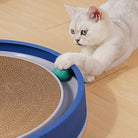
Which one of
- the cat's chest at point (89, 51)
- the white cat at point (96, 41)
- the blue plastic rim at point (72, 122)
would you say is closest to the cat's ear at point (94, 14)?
the white cat at point (96, 41)

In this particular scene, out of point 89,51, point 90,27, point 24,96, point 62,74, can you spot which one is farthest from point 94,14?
point 24,96

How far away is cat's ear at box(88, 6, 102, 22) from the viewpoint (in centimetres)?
149

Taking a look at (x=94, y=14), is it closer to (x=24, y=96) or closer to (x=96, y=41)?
(x=96, y=41)

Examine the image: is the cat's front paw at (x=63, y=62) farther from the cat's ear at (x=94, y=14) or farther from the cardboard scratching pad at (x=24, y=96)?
the cat's ear at (x=94, y=14)

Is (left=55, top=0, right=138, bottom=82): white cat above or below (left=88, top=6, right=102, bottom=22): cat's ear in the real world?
below

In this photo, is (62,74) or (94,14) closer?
(62,74)

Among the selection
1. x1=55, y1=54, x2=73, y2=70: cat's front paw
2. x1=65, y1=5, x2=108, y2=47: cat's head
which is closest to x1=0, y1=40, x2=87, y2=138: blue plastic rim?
x1=55, y1=54, x2=73, y2=70: cat's front paw

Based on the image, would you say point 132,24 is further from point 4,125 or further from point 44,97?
point 4,125

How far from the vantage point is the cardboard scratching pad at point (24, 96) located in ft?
3.62

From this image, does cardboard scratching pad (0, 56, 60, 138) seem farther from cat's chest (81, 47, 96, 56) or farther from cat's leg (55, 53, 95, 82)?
cat's chest (81, 47, 96, 56)

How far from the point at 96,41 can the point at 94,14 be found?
0.15 meters

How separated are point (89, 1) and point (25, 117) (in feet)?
5.89

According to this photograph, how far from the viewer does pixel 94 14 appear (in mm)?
1500

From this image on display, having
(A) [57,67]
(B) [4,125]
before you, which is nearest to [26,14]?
(A) [57,67]
